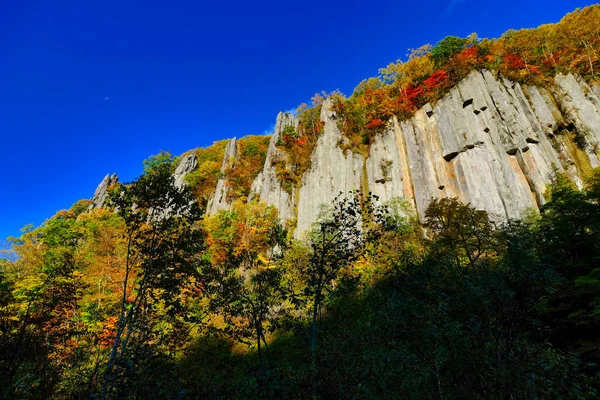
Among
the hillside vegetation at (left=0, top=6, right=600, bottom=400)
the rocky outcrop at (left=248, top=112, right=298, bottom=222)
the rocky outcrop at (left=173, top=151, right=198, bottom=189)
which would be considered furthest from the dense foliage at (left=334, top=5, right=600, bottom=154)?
the rocky outcrop at (left=173, top=151, right=198, bottom=189)

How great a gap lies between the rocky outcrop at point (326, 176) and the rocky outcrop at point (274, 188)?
6.75ft

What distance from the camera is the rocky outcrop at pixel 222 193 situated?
4600 centimetres

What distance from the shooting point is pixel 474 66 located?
33.6 m

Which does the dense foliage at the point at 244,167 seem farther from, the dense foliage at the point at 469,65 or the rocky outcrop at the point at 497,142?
the rocky outcrop at the point at 497,142

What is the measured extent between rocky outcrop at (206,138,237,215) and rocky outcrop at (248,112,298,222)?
536cm

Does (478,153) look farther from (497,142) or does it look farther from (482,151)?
(497,142)

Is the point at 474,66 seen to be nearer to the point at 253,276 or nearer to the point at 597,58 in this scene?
the point at 597,58

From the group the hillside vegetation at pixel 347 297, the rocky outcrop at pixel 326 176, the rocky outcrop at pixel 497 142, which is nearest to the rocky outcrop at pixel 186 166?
the hillside vegetation at pixel 347 297

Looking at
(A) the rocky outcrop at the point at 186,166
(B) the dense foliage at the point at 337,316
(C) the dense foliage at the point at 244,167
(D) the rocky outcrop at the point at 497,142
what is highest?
(A) the rocky outcrop at the point at 186,166

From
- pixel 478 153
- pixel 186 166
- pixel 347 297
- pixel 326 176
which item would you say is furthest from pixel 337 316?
pixel 186 166

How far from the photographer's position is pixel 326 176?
122ft

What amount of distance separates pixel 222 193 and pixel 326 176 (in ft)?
67.7

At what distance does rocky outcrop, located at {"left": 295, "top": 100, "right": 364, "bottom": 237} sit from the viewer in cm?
3472

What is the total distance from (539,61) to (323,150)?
30.3 meters
